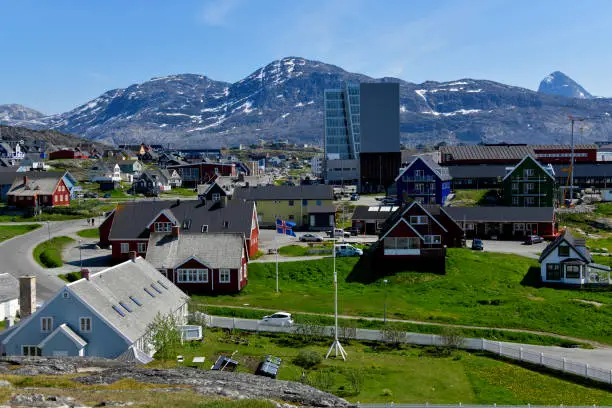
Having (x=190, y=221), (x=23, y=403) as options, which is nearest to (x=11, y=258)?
(x=190, y=221)

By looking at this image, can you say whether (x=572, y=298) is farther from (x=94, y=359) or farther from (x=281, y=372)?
(x=94, y=359)

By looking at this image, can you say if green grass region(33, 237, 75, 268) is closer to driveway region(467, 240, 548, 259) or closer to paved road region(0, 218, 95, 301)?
paved road region(0, 218, 95, 301)

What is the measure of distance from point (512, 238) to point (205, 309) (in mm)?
50828

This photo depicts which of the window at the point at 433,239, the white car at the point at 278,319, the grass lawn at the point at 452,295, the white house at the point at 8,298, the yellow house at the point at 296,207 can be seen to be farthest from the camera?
Answer: the yellow house at the point at 296,207

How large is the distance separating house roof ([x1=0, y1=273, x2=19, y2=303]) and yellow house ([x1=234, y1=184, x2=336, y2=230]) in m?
48.0

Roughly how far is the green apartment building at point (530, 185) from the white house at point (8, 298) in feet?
263

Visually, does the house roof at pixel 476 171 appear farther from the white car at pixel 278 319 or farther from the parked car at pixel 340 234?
the white car at pixel 278 319

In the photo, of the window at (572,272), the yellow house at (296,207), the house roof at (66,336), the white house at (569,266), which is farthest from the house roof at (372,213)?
the house roof at (66,336)

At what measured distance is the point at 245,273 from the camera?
63.6 meters

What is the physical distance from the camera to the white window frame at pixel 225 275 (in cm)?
5947

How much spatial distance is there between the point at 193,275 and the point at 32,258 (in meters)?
22.4

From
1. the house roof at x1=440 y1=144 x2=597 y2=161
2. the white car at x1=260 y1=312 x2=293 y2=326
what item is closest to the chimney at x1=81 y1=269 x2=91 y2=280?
the white car at x1=260 y1=312 x2=293 y2=326

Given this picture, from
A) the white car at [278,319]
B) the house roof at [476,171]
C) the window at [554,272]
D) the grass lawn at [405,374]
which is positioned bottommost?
the grass lawn at [405,374]

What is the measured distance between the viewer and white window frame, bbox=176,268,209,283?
195ft
